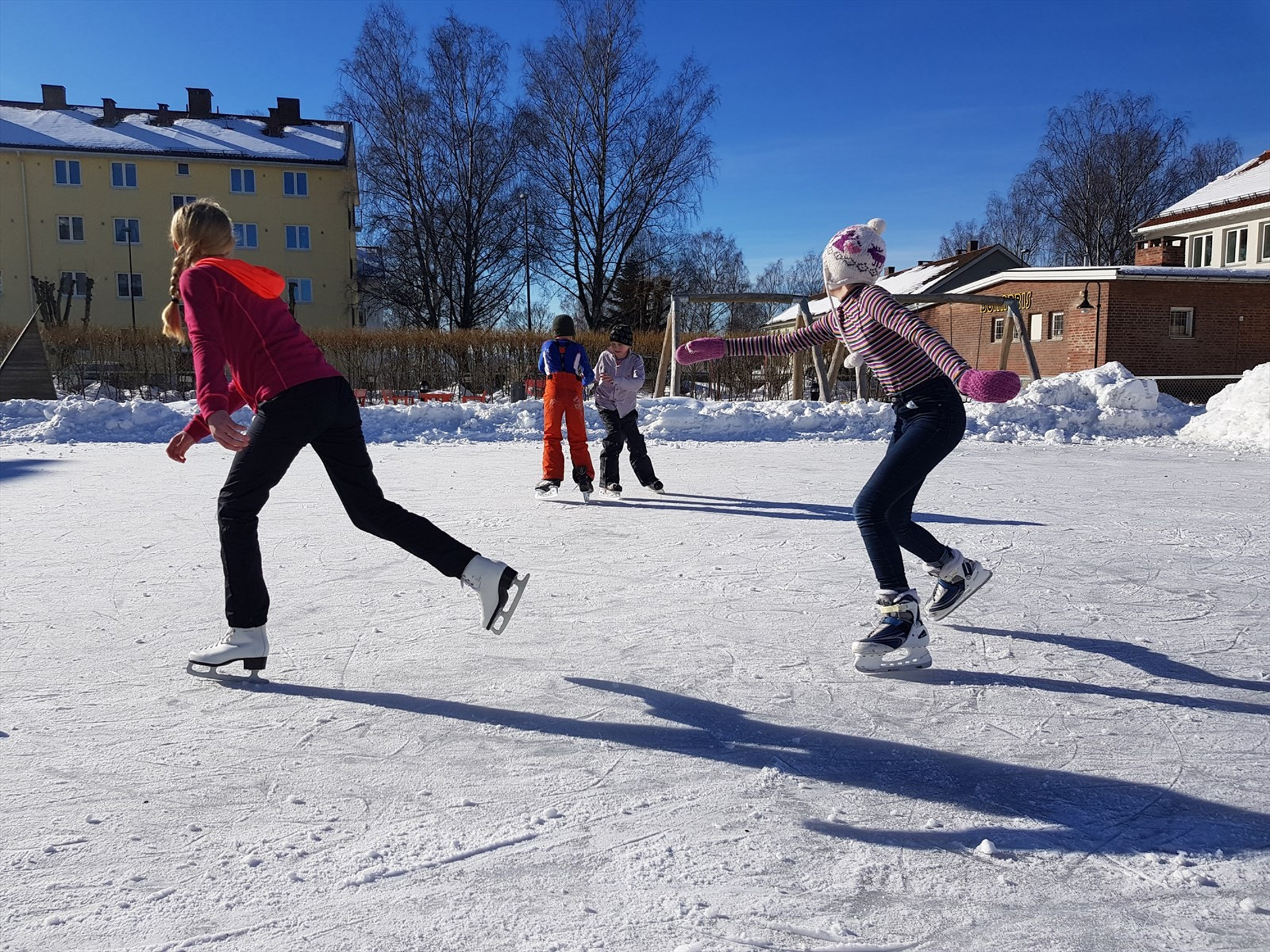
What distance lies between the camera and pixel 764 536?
16.8ft

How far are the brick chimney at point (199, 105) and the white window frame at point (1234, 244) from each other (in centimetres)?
4049

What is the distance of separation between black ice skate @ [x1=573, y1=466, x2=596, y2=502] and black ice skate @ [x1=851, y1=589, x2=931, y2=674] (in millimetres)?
3933

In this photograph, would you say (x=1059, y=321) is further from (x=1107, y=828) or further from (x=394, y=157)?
(x=1107, y=828)

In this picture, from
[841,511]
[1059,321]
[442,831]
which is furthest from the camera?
[1059,321]

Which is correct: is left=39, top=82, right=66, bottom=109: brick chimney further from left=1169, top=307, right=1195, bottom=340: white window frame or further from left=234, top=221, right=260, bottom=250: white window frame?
left=1169, top=307, right=1195, bottom=340: white window frame

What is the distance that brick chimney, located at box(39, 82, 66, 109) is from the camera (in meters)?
37.6

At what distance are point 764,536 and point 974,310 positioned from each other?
2475 cm

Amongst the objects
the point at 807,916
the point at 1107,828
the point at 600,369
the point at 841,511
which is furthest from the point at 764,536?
the point at 807,916

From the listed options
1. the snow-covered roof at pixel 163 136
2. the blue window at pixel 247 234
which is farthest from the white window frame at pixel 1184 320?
the blue window at pixel 247 234

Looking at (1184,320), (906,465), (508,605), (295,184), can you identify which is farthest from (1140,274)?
(295,184)

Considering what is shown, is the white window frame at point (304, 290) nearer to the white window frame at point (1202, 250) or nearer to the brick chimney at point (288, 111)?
the brick chimney at point (288, 111)

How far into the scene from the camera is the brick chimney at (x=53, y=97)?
37562mm

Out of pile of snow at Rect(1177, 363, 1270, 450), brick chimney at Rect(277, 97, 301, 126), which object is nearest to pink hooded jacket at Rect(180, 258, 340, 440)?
pile of snow at Rect(1177, 363, 1270, 450)

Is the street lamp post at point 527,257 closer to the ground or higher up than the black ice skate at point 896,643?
higher up
